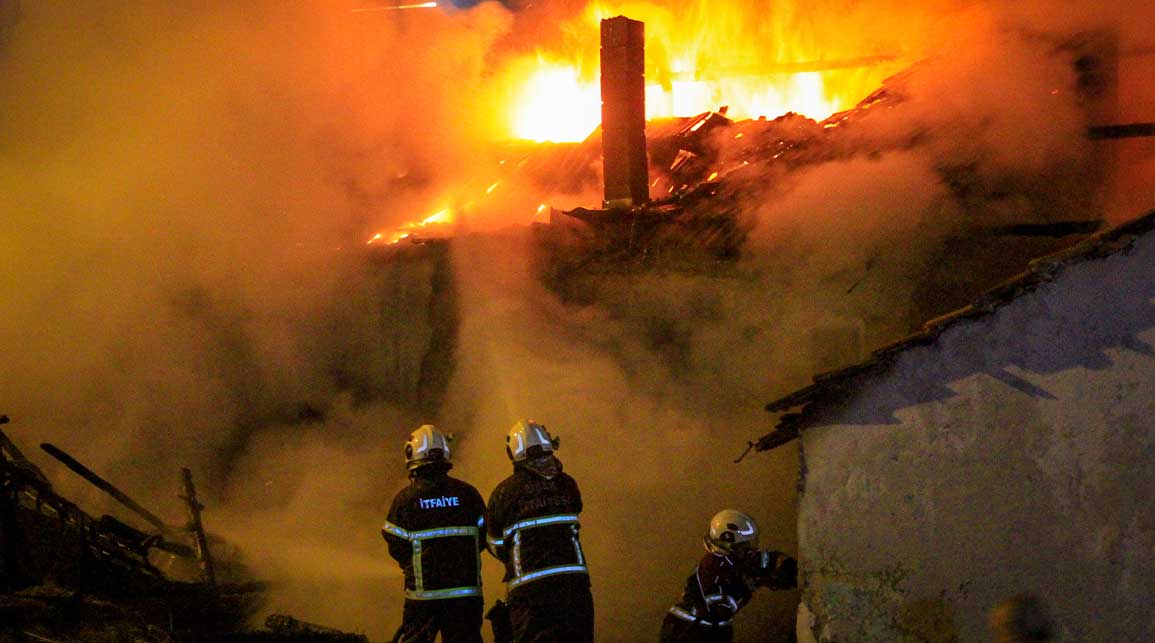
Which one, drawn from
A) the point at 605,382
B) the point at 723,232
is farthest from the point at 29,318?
the point at 723,232

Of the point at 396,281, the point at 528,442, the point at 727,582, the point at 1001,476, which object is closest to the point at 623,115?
the point at 396,281

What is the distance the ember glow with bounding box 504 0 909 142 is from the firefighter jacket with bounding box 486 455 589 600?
11.5m

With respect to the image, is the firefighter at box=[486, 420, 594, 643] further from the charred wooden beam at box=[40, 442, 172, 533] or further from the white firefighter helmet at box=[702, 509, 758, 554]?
the charred wooden beam at box=[40, 442, 172, 533]

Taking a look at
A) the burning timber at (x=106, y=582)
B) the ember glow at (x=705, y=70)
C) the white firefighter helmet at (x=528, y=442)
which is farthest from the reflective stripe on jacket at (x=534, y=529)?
the ember glow at (x=705, y=70)

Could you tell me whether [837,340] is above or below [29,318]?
below

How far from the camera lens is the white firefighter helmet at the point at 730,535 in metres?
6.46

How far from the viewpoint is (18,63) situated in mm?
13406

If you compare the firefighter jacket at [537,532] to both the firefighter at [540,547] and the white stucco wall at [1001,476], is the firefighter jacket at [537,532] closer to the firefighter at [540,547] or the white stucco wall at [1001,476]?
the firefighter at [540,547]

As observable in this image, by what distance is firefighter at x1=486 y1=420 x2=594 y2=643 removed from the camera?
20.7 ft

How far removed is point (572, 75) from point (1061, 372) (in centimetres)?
1408

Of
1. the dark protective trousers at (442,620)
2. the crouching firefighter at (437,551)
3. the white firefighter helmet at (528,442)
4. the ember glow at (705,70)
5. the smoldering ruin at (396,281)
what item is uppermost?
the ember glow at (705,70)

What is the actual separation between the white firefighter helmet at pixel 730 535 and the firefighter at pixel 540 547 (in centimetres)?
78

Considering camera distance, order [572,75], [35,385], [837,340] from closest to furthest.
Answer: [837,340] < [35,385] < [572,75]

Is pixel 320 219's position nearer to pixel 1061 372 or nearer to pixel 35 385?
pixel 35 385
